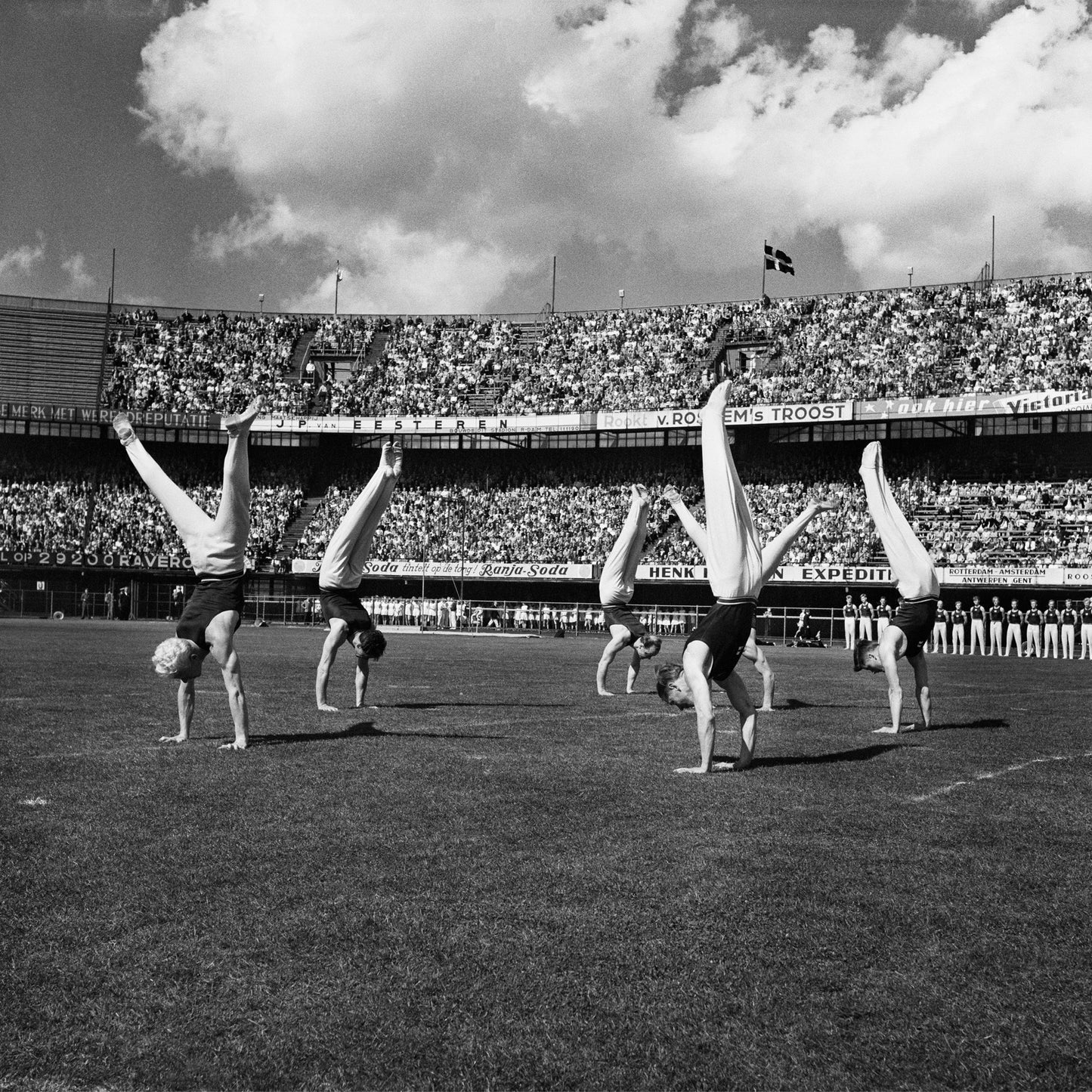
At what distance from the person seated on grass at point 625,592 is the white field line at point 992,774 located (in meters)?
7.27

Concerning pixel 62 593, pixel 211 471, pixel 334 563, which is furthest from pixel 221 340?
pixel 334 563

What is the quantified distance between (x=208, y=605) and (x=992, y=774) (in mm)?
7378

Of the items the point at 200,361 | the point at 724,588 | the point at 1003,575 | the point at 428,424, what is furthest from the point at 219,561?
the point at 200,361

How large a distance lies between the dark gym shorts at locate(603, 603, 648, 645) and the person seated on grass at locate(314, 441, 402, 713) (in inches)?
195

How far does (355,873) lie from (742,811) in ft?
10.2

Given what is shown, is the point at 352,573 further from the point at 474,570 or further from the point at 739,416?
the point at 739,416

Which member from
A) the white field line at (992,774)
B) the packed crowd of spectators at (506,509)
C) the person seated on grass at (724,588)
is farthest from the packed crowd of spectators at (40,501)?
the white field line at (992,774)

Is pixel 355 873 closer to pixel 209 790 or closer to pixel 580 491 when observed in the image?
pixel 209 790

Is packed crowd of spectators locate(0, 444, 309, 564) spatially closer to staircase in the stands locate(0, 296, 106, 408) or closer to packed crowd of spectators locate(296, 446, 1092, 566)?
packed crowd of spectators locate(296, 446, 1092, 566)

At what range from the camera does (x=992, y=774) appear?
10.2 metres

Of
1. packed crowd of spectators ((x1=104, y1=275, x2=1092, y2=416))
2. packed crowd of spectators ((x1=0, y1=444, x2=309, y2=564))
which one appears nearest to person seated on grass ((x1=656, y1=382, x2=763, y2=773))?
packed crowd of spectators ((x1=104, y1=275, x2=1092, y2=416))

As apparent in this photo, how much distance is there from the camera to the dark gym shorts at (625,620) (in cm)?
1850

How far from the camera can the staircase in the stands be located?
214 ft

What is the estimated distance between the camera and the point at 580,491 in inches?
2350
